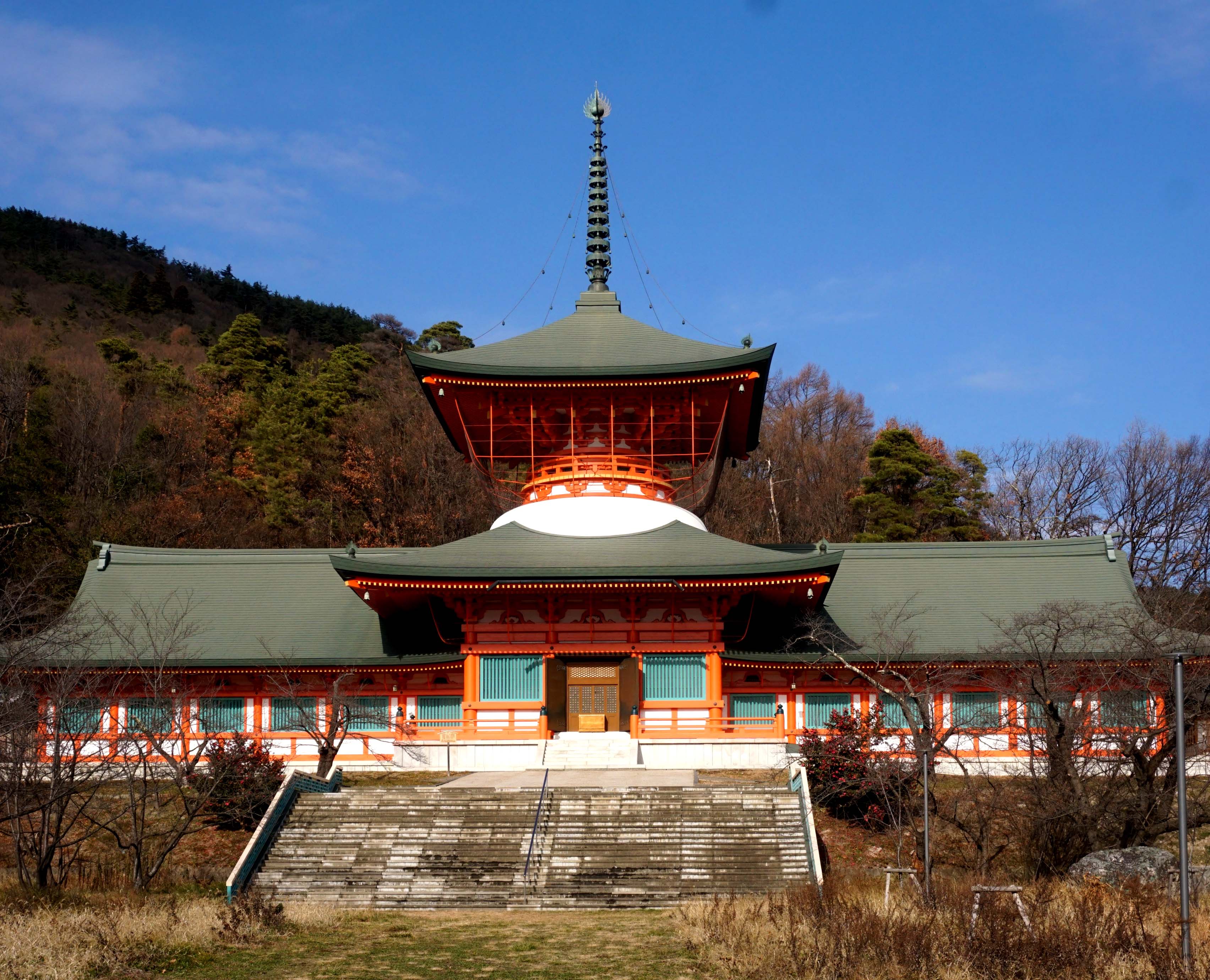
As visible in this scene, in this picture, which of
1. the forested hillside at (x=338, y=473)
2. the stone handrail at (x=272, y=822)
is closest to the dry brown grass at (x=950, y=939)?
the stone handrail at (x=272, y=822)

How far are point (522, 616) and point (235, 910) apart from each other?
544 inches

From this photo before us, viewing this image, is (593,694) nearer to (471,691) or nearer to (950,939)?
(471,691)

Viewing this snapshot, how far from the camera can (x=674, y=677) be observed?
29.8m

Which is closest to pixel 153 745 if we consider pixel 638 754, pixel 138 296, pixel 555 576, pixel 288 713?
pixel 288 713

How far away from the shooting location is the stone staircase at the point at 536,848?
66.1 feet

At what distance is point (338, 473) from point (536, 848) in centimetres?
4004

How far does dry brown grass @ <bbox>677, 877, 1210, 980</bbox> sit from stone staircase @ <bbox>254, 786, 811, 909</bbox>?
2.93m

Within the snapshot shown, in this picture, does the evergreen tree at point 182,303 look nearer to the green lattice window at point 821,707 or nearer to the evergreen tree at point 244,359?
the evergreen tree at point 244,359

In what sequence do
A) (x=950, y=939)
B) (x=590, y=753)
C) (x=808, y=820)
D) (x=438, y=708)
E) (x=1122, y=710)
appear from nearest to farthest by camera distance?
(x=950, y=939), (x=808, y=820), (x=1122, y=710), (x=590, y=753), (x=438, y=708)

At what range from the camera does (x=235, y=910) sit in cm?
1708

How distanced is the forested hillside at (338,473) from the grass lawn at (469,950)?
2958 cm

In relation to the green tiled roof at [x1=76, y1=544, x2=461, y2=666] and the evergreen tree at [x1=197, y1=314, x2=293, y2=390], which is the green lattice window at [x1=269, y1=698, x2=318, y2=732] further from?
the evergreen tree at [x1=197, y1=314, x2=293, y2=390]

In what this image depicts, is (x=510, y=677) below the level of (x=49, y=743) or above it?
above

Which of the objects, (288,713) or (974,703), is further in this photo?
(288,713)
